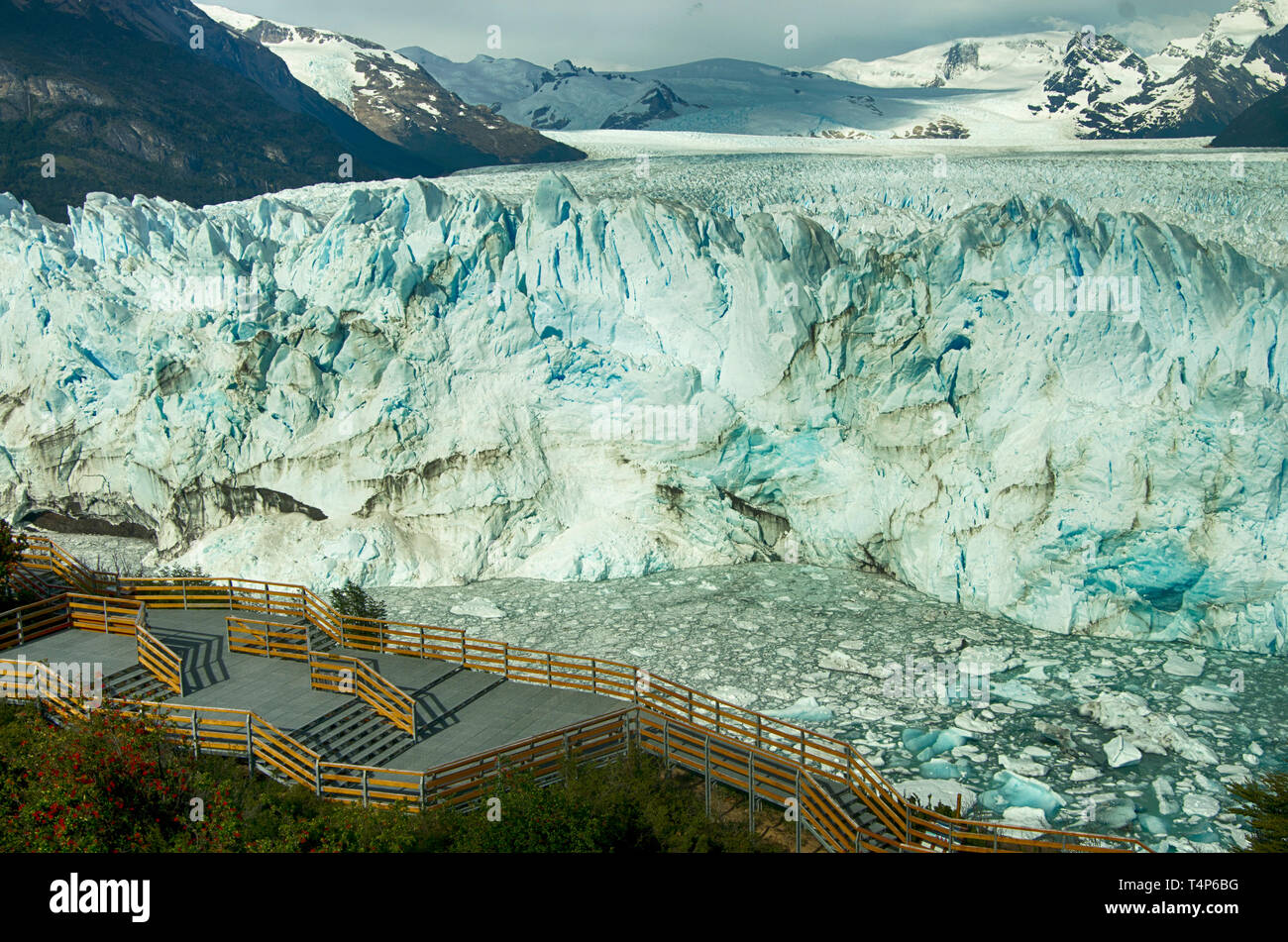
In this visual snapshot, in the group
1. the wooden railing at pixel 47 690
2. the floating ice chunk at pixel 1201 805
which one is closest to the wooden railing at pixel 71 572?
the wooden railing at pixel 47 690

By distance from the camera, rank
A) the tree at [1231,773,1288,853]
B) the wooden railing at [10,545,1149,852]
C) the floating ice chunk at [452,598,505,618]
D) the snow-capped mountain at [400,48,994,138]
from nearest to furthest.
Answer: the wooden railing at [10,545,1149,852], the tree at [1231,773,1288,853], the floating ice chunk at [452,598,505,618], the snow-capped mountain at [400,48,994,138]

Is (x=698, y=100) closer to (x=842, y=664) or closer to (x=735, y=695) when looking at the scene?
(x=842, y=664)

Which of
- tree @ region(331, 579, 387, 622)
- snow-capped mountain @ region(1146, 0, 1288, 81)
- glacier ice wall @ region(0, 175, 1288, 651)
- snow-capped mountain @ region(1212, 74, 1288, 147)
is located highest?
snow-capped mountain @ region(1146, 0, 1288, 81)

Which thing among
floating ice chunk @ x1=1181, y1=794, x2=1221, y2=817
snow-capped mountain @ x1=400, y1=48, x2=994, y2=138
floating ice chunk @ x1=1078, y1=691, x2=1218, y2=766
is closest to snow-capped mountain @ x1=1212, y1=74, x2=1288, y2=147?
snow-capped mountain @ x1=400, y1=48, x2=994, y2=138

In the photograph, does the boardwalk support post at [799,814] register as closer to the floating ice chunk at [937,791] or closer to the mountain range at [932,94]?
the floating ice chunk at [937,791]

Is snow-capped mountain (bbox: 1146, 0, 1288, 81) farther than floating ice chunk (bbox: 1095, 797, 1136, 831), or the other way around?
snow-capped mountain (bbox: 1146, 0, 1288, 81)

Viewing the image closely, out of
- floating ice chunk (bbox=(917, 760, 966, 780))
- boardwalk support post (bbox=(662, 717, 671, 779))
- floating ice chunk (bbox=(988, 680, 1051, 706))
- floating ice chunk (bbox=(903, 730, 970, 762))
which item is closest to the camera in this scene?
boardwalk support post (bbox=(662, 717, 671, 779))

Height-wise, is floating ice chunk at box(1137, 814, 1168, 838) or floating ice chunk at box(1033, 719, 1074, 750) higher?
floating ice chunk at box(1033, 719, 1074, 750)

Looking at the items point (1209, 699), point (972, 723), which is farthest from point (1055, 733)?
point (1209, 699)

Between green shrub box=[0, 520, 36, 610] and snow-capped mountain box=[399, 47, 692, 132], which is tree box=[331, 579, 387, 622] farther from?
snow-capped mountain box=[399, 47, 692, 132]
